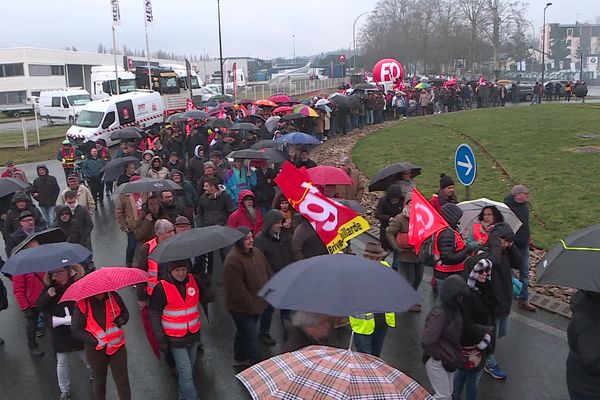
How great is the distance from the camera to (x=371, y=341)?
5852 mm

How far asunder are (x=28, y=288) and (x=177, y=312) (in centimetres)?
243

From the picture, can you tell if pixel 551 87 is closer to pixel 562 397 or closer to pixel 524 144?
pixel 524 144

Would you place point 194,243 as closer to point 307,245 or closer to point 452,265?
point 307,245

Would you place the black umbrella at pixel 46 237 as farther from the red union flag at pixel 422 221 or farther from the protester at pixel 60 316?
the red union flag at pixel 422 221

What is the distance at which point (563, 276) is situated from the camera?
4266mm

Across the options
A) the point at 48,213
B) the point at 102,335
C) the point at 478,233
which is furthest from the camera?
the point at 48,213

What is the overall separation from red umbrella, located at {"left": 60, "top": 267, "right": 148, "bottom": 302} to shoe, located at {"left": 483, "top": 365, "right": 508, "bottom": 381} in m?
3.69

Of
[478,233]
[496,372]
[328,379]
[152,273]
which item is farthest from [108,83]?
[328,379]

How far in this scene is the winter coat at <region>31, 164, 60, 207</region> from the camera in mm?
11188

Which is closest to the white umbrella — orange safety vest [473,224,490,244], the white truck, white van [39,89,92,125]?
orange safety vest [473,224,490,244]

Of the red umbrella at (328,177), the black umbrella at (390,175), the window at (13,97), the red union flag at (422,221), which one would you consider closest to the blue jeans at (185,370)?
the red union flag at (422,221)

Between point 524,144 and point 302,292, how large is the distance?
1690 cm

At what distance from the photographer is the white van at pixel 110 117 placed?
A: 77.1ft

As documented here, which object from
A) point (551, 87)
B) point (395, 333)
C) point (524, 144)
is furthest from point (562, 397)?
point (551, 87)
